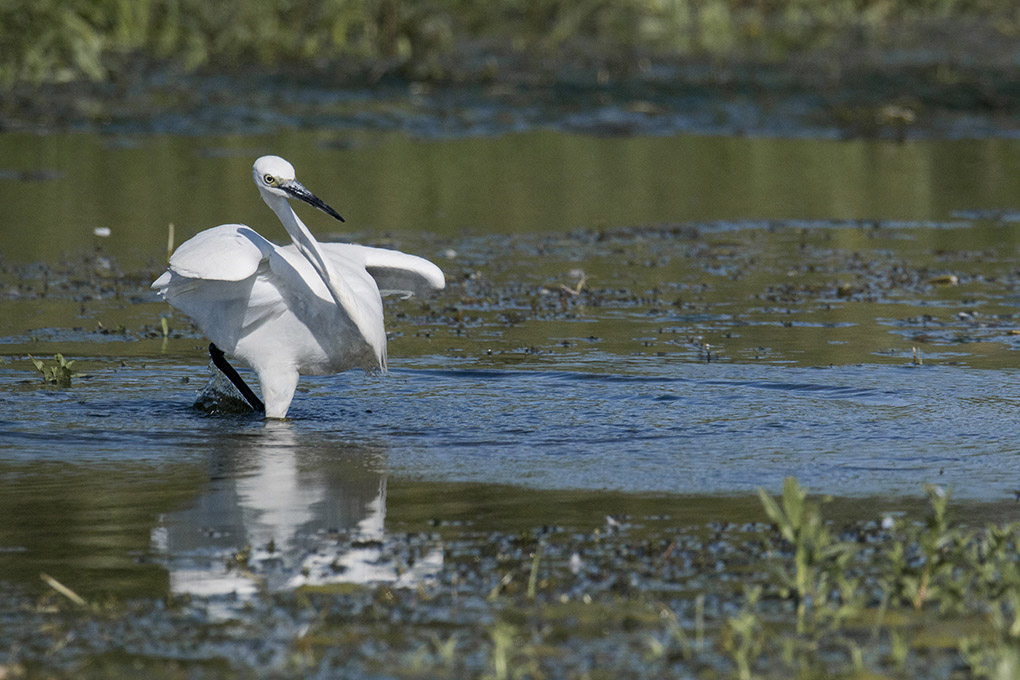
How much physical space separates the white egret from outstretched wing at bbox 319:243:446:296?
10.2 inches

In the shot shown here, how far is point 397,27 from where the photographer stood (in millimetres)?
21172

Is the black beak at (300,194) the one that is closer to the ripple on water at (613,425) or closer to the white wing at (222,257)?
the white wing at (222,257)

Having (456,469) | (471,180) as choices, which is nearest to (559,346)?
(456,469)

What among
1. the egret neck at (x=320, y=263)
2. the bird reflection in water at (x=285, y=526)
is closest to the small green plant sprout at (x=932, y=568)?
the bird reflection in water at (x=285, y=526)

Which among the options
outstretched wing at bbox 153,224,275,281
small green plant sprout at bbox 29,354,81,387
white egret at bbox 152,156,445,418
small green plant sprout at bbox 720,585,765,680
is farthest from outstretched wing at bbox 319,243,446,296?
small green plant sprout at bbox 720,585,765,680

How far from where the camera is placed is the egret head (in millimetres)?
7332

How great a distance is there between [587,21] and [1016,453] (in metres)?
18.5

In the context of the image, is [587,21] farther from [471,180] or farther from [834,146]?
[471,180]

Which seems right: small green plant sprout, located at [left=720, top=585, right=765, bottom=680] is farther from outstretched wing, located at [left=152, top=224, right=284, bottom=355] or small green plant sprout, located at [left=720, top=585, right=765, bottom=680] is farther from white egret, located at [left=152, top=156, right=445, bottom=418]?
outstretched wing, located at [left=152, top=224, right=284, bottom=355]

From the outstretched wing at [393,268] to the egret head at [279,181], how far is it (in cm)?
37

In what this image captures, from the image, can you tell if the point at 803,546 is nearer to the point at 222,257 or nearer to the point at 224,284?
the point at 222,257

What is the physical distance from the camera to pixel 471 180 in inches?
615

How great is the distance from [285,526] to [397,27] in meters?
16.5

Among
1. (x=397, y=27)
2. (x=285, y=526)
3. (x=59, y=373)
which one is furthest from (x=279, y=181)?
(x=397, y=27)
